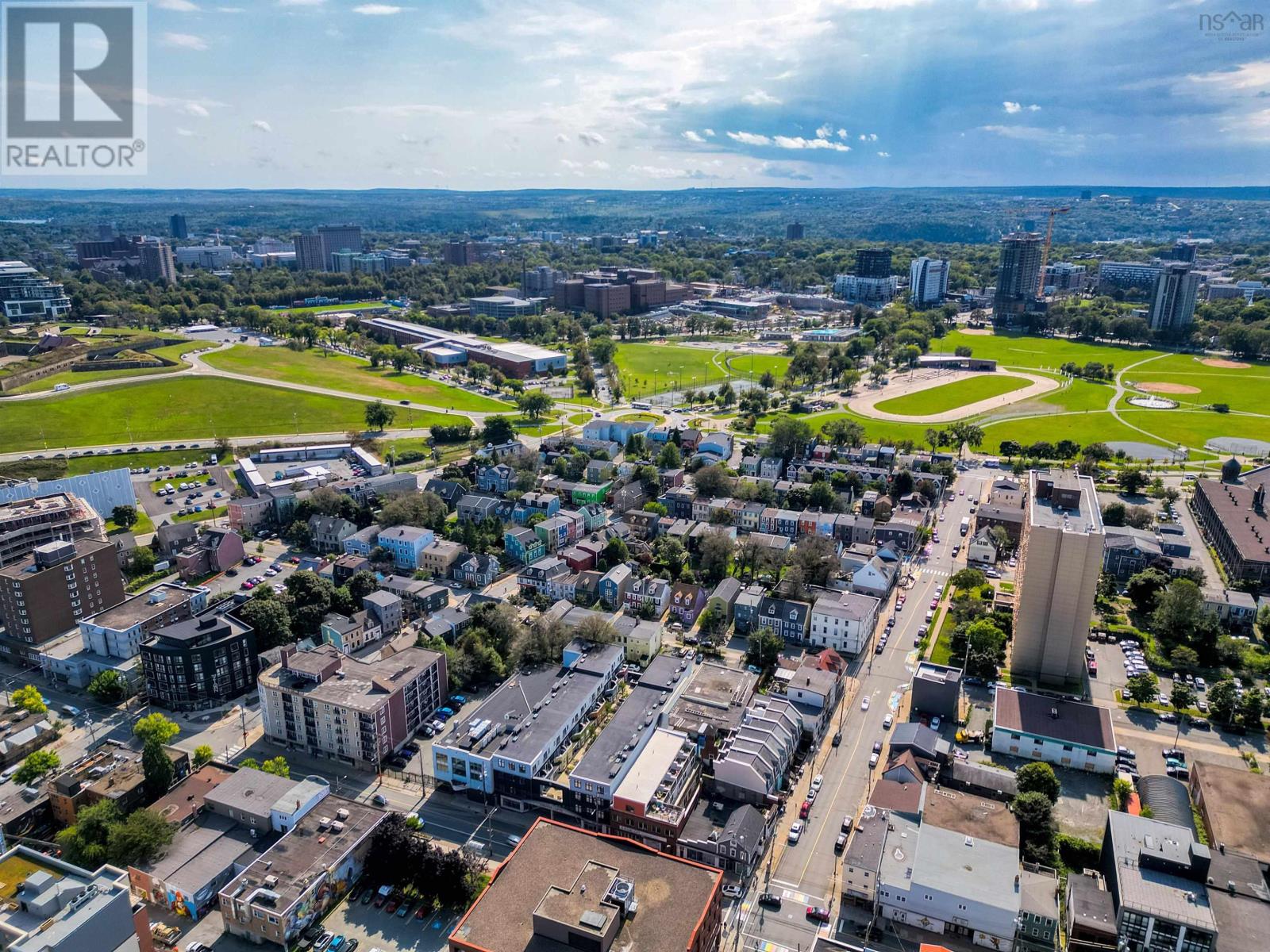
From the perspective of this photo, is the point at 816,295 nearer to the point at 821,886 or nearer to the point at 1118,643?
the point at 1118,643

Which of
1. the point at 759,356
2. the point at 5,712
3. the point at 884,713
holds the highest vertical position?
the point at 759,356

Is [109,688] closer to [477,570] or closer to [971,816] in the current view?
[477,570]

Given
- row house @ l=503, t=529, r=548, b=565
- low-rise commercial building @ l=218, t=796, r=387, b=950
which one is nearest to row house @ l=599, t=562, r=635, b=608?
row house @ l=503, t=529, r=548, b=565

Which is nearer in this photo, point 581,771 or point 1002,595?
point 581,771

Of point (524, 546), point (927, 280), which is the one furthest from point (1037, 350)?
point (524, 546)

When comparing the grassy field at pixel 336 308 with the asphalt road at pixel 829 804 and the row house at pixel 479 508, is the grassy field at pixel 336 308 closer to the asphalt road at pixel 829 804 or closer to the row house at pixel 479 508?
the row house at pixel 479 508

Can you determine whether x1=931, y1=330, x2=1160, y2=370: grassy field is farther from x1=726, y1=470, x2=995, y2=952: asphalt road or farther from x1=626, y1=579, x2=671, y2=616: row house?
x1=626, y1=579, x2=671, y2=616: row house

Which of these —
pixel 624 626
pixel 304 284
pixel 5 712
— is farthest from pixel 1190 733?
pixel 304 284
